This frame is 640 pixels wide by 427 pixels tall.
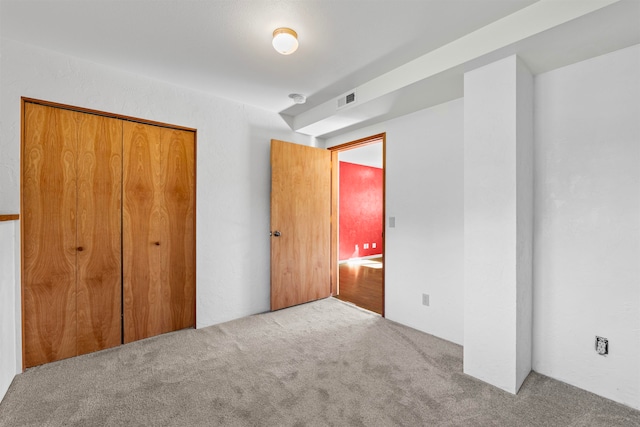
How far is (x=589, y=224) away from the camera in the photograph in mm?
1910

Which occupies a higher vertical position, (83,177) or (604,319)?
(83,177)

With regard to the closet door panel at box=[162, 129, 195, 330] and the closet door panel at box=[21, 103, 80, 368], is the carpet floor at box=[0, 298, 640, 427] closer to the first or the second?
the closet door panel at box=[21, 103, 80, 368]

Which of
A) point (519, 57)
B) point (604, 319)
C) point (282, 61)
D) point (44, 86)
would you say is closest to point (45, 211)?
point (44, 86)

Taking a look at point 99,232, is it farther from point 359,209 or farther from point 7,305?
point 359,209

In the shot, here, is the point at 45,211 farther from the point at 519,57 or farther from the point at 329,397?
the point at 519,57

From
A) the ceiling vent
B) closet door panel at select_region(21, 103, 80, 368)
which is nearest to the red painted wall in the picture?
the ceiling vent

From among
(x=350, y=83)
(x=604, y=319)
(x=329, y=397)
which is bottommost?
(x=329, y=397)

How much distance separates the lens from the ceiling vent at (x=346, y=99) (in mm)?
2805

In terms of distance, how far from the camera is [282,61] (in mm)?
2330

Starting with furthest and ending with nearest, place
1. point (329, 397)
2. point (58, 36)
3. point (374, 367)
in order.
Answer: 1. point (374, 367)
2. point (58, 36)
3. point (329, 397)

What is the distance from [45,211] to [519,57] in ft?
11.8

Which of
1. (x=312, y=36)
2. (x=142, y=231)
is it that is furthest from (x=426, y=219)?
(x=142, y=231)

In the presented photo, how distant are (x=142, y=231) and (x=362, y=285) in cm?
319

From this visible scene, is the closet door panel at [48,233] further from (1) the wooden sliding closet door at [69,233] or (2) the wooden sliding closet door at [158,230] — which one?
(2) the wooden sliding closet door at [158,230]
